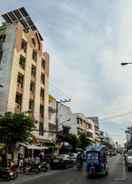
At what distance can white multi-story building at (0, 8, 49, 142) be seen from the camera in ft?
121

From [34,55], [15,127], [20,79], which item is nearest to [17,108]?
[20,79]

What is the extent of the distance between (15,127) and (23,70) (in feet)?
41.2

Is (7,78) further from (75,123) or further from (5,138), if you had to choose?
(75,123)

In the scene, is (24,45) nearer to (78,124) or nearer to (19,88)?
(19,88)

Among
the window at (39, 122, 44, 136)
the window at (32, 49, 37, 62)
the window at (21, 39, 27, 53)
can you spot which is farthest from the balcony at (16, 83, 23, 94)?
the window at (39, 122, 44, 136)

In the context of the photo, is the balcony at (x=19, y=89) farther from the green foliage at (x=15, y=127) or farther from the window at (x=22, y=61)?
the green foliage at (x=15, y=127)

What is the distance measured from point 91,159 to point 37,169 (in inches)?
260

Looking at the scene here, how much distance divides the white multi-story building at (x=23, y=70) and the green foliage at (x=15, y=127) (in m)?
4.57

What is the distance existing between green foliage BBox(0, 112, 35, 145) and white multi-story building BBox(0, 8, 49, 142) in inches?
180

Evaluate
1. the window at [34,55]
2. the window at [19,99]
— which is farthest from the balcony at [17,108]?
the window at [34,55]

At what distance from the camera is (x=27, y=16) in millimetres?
46406

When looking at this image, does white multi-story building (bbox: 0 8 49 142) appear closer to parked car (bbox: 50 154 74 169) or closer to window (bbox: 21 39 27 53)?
window (bbox: 21 39 27 53)

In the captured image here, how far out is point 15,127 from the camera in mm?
30312

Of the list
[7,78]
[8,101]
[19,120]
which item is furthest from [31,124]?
[7,78]
